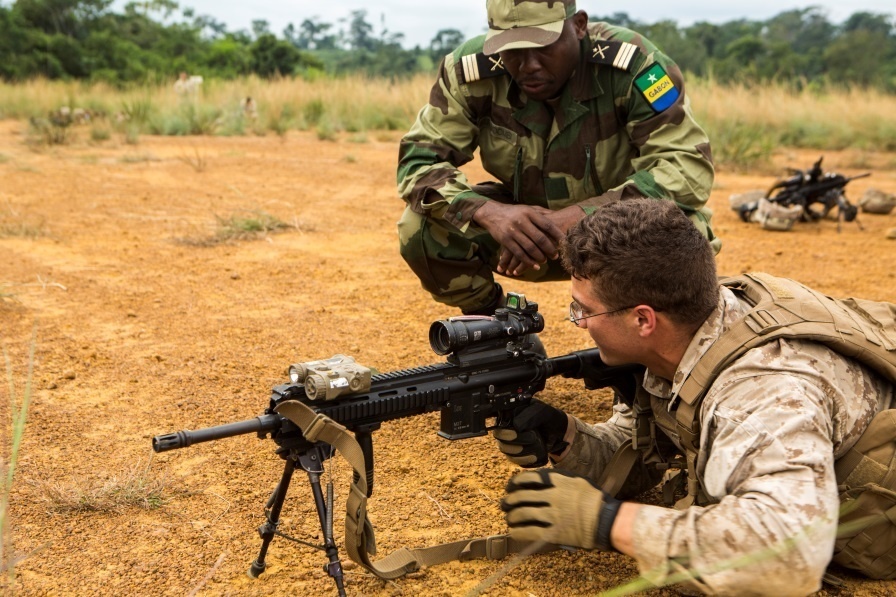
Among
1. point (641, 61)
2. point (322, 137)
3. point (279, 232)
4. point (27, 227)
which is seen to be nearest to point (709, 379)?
point (641, 61)

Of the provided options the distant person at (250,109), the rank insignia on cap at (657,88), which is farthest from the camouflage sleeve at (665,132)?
the distant person at (250,109)

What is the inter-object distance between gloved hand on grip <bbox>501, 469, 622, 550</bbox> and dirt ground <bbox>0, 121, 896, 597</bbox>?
236mm

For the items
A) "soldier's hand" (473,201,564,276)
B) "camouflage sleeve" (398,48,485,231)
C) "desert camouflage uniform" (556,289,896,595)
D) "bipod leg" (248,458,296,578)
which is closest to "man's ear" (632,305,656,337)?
"desert camouflage uniform" (556,289,896,595)

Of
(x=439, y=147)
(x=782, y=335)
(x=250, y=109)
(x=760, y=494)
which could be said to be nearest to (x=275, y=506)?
(x=760, y=494)

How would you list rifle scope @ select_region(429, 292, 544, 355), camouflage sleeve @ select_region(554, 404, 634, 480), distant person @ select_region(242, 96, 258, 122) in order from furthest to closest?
distant person @ select_region(242, 96, 258, 122), camouflage sleeve @ select_region(554, 404, 634, 480), rifle scope @ select_region(429, 292, 544, 355)

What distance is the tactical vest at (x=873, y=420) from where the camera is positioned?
226 centimetres

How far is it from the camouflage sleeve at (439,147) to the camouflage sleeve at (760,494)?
1828mm

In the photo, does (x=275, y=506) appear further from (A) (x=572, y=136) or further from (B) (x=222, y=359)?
(A) (x=572, y=136)

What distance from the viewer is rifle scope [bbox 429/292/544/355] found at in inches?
106

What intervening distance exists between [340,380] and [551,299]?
331 centimetres

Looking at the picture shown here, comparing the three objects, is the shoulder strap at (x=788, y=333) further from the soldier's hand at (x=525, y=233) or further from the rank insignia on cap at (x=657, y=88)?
the rank insignia on cap at (x=657, y=88)

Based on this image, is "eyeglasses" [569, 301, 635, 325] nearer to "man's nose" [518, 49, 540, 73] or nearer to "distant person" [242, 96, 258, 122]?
"man's nose" [518, 49, 540, 73]

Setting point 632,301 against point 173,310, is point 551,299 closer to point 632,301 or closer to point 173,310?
point 173,310

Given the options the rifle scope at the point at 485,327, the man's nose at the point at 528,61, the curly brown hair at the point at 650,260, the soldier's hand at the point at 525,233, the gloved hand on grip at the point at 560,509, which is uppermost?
the man's nose at the point at 528,61
